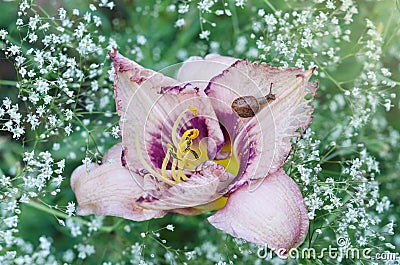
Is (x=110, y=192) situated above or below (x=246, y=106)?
below

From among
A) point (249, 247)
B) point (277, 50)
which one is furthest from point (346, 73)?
point (249, 247)

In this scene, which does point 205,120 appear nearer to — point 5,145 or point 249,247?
point 249,247

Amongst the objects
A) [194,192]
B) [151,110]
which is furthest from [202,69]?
[194,192]

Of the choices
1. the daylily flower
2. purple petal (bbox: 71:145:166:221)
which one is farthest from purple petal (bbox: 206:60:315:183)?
purple petal (bbox: 71:145:166:221)

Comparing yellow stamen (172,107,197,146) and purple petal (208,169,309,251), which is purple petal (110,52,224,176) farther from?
purple petal (208,169,309,251)

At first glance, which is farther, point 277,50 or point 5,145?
point 5,145

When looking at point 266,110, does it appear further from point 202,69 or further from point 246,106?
point 202,69
